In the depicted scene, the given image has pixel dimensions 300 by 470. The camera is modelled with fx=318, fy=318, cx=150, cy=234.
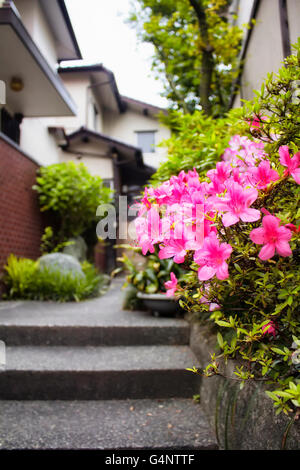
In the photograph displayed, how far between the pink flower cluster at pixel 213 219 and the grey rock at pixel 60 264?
3430mm

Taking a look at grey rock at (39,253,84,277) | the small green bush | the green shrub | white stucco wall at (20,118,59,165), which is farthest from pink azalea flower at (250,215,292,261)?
white stucco wall at (20,118,59,165)

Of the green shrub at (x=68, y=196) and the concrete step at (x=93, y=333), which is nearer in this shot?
the concrete step at (x=93, y=333)

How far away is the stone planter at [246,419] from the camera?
1.04 m

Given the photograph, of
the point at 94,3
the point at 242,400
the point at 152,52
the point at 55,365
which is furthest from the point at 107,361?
the point at 152,52

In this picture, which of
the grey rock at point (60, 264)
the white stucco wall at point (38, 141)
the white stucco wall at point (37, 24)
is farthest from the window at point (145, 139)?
the grey rock at point (60, 264)

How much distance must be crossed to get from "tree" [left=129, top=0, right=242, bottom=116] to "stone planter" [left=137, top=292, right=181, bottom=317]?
9.93 feet

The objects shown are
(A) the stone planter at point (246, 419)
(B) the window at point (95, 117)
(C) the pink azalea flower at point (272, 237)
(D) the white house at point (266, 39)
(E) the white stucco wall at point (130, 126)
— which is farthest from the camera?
(E) the white stucco wall at point (130, 126)

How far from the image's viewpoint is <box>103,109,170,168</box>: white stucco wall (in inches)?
476

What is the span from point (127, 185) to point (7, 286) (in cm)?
658

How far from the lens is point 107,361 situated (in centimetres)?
206

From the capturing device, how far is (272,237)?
0.74m

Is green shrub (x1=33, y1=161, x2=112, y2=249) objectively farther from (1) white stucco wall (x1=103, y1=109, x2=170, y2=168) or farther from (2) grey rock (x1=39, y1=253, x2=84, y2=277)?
(1) white stucco wall (x1=103, y1=109, x2=170, y2=168)

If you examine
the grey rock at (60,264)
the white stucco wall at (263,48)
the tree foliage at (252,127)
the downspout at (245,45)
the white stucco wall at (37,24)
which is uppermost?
the white stucco wall at (37,24)

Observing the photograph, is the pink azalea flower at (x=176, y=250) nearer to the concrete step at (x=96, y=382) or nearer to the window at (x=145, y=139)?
the concrete step at (x=96, y=382)
